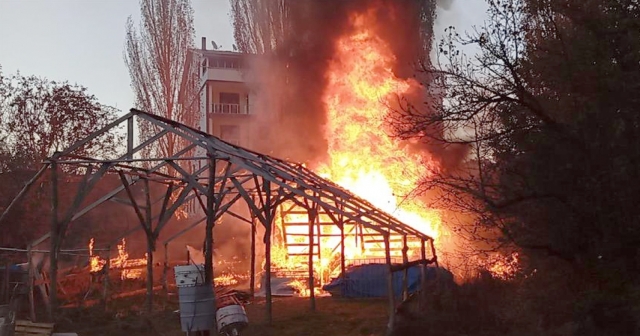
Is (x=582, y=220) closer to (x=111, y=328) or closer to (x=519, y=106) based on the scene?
(x=519, y=106)

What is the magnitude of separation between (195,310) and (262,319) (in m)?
3.51

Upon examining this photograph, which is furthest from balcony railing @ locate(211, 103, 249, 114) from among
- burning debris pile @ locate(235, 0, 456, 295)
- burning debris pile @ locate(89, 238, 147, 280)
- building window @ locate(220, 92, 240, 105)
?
burning debris pile @ locate(235, 0, 456, 295)

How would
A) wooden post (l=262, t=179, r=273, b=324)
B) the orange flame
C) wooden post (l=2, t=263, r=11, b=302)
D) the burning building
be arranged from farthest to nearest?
the burning building < the orange flame < wooden post (l=2, t=263, r=11, b=302) < wooden post (l=262, t=179, r=273, b=324)

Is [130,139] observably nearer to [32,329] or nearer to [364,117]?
[32,329]

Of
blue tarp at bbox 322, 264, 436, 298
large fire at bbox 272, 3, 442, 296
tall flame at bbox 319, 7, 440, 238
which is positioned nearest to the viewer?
blue tarp at bbox 322, 264, 436, 298

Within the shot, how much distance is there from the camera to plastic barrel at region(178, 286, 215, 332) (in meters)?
12.1

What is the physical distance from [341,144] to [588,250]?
14.8 metres

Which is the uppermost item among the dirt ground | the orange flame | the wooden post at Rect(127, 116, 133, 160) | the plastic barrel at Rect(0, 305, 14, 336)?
the wooden post at Rect(127, 116, 133, 160)

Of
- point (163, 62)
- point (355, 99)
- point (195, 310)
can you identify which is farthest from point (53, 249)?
point (163, 62)

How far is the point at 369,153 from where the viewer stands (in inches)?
965

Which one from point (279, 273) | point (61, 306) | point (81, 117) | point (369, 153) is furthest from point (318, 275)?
point (81, 117)

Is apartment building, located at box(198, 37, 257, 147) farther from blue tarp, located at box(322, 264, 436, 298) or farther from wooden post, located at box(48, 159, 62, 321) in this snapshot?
wooden post, located at box(48, 159, 62, 321)

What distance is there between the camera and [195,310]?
12.1 metres

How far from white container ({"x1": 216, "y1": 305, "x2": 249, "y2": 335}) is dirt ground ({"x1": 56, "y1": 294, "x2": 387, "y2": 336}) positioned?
3.72ft
